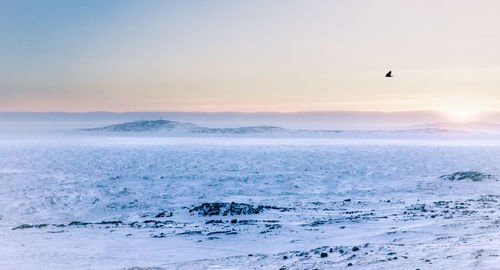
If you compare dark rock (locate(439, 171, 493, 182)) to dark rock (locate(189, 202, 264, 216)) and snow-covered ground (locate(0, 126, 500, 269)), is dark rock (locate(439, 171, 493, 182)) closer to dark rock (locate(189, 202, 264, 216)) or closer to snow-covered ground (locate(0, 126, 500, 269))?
snow-covered ground (locate(0, 126, 500, 269))

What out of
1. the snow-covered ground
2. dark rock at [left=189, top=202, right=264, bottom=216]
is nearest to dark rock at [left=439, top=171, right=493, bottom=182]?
the snow-covered ground

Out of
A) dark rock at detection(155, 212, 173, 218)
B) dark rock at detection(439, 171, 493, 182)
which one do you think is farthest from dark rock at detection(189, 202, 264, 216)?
dark rock at detection(439, 171, 493, 182)

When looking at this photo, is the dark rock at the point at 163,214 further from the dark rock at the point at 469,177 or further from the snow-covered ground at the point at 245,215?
the dark rock at the point at 469,177

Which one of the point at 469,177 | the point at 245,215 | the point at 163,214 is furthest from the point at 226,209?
the point at 469,177

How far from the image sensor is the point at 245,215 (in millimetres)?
16781

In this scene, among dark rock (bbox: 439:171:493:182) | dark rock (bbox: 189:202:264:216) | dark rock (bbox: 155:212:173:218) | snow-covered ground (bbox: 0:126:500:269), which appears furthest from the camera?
dark rock (bbox: 439:171:493:182)

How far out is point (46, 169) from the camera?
94.5 ft

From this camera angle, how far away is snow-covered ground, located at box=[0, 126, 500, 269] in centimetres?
1081

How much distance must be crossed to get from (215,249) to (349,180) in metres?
15.1

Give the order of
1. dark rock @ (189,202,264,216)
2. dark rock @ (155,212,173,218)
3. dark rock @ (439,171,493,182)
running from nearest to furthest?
dark rock @ (189,202,264,216) → dark rock @ (155,212,173,218) → dark rock @ (439,171,493,182)

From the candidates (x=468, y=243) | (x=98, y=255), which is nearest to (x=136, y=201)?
(x=98, y=255)

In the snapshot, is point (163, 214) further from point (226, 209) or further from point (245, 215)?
point (245, 215)

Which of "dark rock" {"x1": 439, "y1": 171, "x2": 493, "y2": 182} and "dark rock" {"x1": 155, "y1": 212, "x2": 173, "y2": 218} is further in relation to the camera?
"dark rock" {"x1": 439, "y1": 171, "x2": 493, "y2": 182}

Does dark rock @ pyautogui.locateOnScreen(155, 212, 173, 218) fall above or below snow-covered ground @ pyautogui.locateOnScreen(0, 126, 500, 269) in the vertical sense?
below
